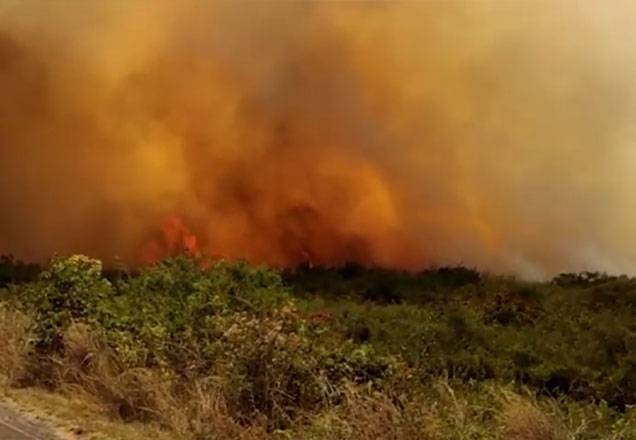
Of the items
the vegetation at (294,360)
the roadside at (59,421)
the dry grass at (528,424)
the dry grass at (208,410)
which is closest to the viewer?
the dry grass at (528,424)

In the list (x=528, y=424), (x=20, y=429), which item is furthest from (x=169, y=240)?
(x=528, y=424)

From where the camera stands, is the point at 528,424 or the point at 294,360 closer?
the point at 528,424

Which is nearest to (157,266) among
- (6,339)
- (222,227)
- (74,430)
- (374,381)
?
(6,339)

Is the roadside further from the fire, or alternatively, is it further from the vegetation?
the fire

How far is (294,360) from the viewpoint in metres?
7.98

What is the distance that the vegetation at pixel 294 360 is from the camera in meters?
7.39

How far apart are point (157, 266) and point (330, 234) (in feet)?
58.8

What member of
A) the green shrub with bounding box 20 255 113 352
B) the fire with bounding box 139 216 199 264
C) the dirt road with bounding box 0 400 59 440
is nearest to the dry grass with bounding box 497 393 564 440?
the dirt road with bounding box 0 400 59 440

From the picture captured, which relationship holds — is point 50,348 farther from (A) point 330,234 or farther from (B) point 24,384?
(A) point 330,234

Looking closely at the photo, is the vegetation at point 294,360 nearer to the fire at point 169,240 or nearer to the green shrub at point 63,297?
the green shrub at point 63,297

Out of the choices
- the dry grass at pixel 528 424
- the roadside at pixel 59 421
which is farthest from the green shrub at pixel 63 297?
the dry grass at pixel 528 424

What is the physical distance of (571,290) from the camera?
869 inches

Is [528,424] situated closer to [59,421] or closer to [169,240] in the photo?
[59,421]

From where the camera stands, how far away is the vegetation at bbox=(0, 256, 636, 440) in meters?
7.39
